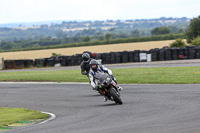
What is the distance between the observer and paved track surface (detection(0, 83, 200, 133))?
9.03m

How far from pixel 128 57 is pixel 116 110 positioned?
26.9 m

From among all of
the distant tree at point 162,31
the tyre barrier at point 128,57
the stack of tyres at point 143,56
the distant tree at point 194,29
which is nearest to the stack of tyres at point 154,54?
the tyre barrier at point 128,57

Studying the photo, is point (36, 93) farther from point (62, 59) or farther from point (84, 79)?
point (62, 59)

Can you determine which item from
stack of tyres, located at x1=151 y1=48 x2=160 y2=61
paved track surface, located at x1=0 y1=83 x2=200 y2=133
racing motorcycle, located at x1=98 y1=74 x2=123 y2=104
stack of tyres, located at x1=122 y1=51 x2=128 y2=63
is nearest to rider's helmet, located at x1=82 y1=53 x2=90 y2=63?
paved track surface, located at x1=0 y1=83 x2=200 y2=133

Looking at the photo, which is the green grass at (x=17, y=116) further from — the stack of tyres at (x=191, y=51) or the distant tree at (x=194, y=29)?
the distant tree at (x=194, y=29)

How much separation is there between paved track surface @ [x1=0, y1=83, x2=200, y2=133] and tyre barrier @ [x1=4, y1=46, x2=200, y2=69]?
59.7ft

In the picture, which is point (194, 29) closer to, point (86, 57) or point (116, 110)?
point (86, 57)

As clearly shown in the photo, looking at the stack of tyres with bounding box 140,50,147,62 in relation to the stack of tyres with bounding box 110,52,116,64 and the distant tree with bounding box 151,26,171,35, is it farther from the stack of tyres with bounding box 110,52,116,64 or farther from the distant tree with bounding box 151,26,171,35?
the distant tree with bounding box 151,26,171,35

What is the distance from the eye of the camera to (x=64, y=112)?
13500mm

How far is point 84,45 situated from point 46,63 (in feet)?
170

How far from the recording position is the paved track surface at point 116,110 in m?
9.03

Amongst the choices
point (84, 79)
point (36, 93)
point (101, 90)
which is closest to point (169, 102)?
point (101, 90)

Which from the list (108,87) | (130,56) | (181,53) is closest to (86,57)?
(108,87)

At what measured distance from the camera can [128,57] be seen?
39219 millimetres
